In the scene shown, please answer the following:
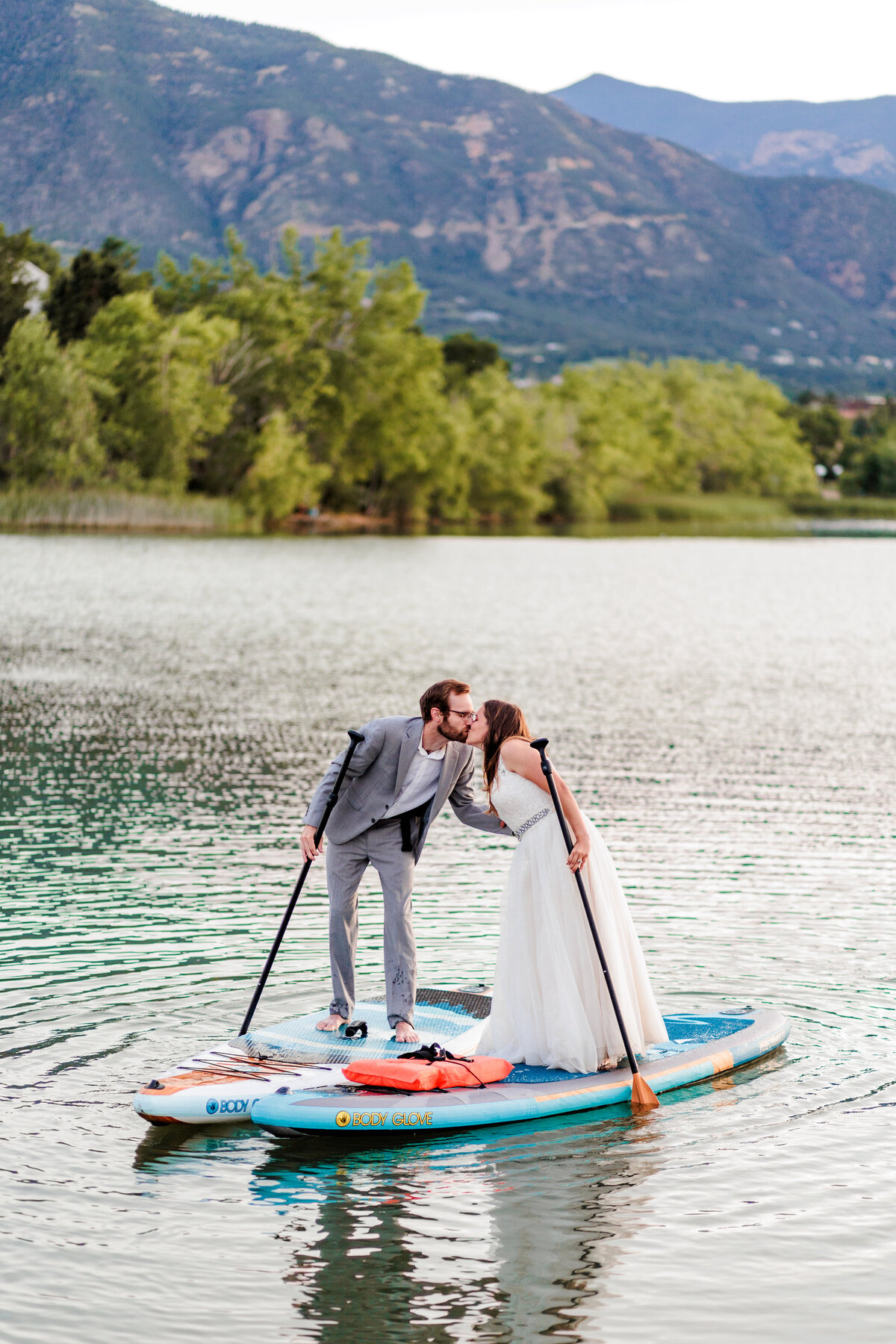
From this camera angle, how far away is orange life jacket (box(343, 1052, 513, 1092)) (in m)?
8.18

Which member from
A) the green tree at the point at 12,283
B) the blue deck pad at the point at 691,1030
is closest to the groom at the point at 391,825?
the blue deck pad at the point at 691,1030

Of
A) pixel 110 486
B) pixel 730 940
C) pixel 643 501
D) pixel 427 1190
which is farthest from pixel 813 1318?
pixel 643 501

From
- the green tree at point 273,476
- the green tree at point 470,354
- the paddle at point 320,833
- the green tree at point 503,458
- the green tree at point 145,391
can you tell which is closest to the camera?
the paddle at point 320,833

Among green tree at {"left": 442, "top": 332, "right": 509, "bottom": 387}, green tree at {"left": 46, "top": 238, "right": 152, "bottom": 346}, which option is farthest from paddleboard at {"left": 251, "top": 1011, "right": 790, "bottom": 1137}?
green tree at {"left": 442, "top": 332, "right": 509, "bottom": 387}

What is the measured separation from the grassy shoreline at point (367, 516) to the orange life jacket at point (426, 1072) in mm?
68576

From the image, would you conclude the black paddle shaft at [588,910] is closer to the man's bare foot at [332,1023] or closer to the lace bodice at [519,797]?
the lace bodice at [519,797]

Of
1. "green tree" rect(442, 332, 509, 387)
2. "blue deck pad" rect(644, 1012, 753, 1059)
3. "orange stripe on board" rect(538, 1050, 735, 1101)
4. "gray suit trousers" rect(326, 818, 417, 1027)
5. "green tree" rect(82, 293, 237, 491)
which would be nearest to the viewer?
"orange stripe on board" rect(538, 1050, 735, 1101)

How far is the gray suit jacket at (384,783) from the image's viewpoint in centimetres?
892

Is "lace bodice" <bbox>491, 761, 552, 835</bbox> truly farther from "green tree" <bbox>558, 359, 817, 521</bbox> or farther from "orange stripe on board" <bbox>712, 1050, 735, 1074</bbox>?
"green tree" <bbox>558, 359, 817, 521</bbox>

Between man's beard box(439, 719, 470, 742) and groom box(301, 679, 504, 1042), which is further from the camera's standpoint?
groom box(301, 679, 504, 1042)

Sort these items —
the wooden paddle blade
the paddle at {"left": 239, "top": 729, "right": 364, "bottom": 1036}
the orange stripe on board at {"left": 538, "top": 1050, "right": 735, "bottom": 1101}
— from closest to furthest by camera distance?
the orange stripe on board at {"left": 538, "top": 1050, "right": 735, "bottom": 1101} → the wooden paddle blade → the paddle at {"left": 239, "top": 729, "right": 364, "bottom": 1036}

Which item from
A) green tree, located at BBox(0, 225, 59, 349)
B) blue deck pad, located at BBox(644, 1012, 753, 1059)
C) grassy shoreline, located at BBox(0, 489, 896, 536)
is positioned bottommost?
blue deck pad, located at BBox(644, 1012, 753, 1059)

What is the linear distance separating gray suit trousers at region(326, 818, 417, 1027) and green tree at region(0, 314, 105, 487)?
77313 mm

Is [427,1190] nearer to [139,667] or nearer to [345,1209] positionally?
[345,1209]
